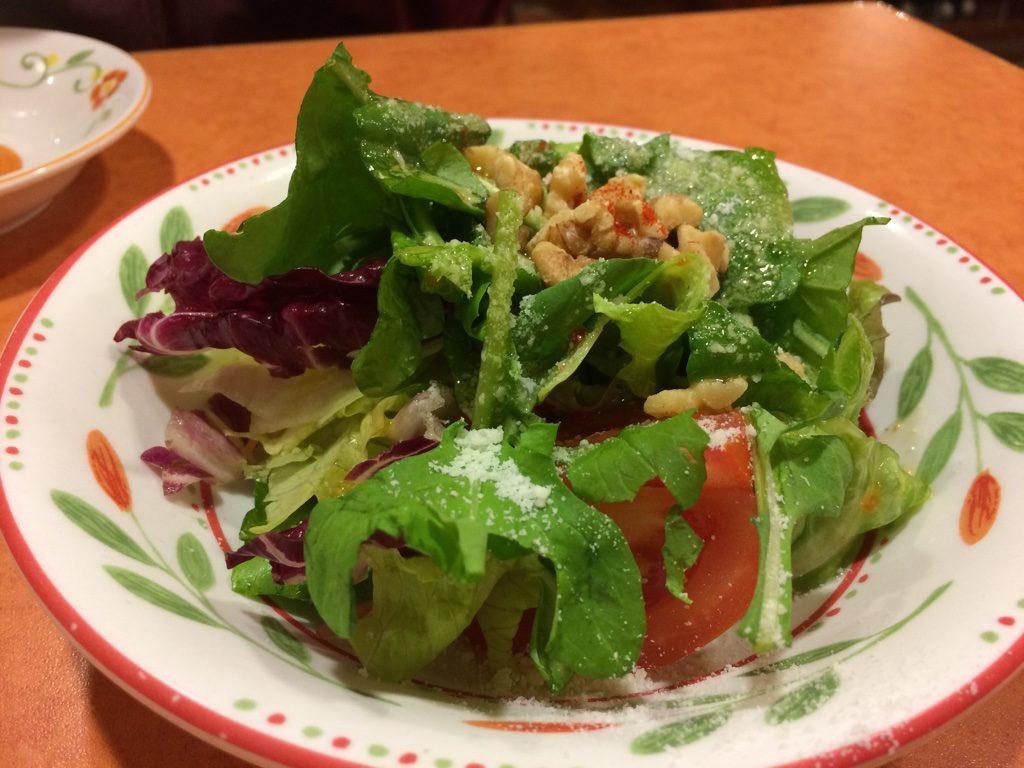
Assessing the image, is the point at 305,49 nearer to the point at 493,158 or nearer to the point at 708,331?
the point at 493,158

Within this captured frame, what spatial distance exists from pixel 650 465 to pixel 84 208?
1701 mm

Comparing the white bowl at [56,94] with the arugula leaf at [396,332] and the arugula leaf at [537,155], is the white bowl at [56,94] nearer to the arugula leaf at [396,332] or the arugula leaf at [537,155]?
the arugula leaf at [537,155]

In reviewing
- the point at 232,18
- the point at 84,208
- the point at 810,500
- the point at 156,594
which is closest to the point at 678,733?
the point at 810,500

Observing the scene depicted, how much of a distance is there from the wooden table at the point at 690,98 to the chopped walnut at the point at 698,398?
1.16 meters

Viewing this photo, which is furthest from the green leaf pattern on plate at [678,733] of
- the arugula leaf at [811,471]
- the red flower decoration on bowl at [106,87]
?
the red flower decoration on bowl at [106,87]

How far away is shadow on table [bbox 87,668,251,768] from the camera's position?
101 cm

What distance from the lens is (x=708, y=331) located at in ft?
3.75

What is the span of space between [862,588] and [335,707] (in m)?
0.71

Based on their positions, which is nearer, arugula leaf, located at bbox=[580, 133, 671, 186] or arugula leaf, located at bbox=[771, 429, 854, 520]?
arugula leaf, located at bbox=[771, 429, 854, 520]

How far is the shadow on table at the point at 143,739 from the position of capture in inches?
39.8

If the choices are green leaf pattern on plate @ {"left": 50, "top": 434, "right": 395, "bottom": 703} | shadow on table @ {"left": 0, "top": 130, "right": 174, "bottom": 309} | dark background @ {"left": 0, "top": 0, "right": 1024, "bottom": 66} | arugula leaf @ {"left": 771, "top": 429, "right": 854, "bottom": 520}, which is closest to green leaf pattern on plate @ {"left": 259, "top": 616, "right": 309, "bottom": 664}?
green leaf pattern on plate @ {"left": 50, "top": 434, "right": 395, "bottom": 703}

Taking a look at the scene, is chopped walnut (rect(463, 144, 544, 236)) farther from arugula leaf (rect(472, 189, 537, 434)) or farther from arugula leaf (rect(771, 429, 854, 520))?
arugula leaf (rect(771, 429, 854, 520))

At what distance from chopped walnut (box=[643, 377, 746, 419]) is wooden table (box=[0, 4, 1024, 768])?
45.5 inches

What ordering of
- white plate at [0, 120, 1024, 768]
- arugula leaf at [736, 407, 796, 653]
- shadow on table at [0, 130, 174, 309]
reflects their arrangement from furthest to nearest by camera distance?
1. shadow on table at [0, 130, 174, 309]
2. arugula leaf at [736, 407, 796, 653]
3. white plate at [0, 120, 1024, 768]
